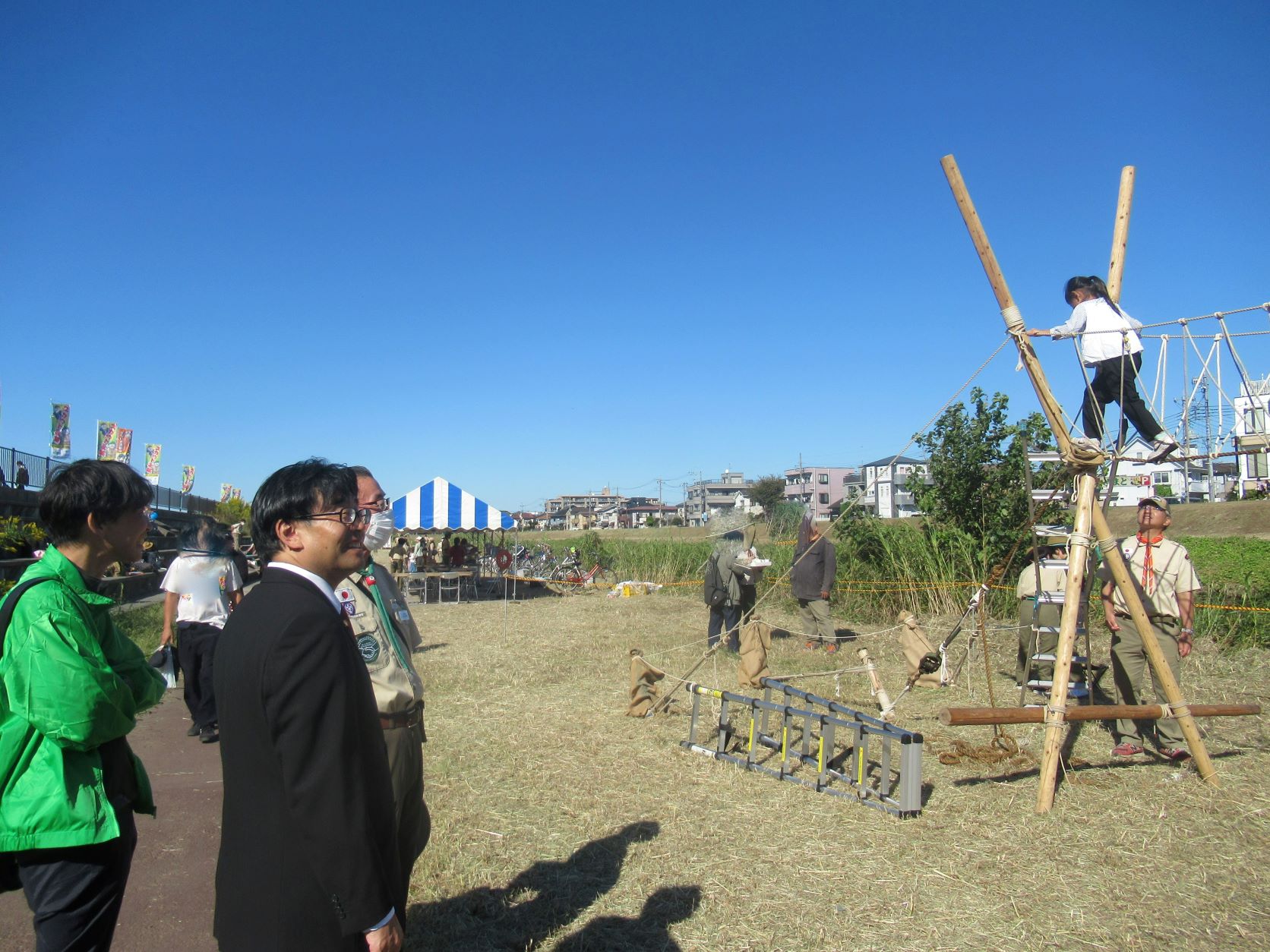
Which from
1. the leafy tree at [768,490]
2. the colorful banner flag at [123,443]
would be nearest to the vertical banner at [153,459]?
the colorful banner flag at [123,443]

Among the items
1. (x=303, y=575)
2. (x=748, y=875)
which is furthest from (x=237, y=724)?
(x=748, y=875)

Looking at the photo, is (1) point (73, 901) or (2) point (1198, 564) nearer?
(1) point (73, 901)

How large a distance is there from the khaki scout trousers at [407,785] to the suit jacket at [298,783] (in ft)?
3.12

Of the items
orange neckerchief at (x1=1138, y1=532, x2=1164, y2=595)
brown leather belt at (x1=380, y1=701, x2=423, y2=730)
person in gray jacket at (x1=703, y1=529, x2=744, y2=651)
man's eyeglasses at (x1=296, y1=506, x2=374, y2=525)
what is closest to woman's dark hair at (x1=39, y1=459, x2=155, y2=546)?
man's eyeglasses at (x1=296, y1=506, x2=374, y2=525)

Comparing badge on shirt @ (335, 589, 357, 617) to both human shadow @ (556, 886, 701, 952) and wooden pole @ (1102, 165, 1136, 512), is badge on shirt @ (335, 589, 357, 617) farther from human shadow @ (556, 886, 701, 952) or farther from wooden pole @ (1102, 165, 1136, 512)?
wooden pole @ (1102, 165, 1136, 512)

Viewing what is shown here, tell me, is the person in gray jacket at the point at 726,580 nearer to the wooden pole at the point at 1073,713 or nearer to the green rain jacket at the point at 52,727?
the wooden pole at the point at 1073,713

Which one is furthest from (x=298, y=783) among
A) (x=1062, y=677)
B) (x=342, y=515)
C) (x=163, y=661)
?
(x=1062, y=677)

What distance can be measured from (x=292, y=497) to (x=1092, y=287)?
15.4ft

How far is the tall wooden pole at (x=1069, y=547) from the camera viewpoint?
15.1 feet

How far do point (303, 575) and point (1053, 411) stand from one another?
445 cm

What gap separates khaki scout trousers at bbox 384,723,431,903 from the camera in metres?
2.71

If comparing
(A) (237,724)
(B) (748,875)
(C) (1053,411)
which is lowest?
(B) (748,875)

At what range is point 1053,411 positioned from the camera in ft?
16.0

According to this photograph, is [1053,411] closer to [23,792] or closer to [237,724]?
[237,724]
